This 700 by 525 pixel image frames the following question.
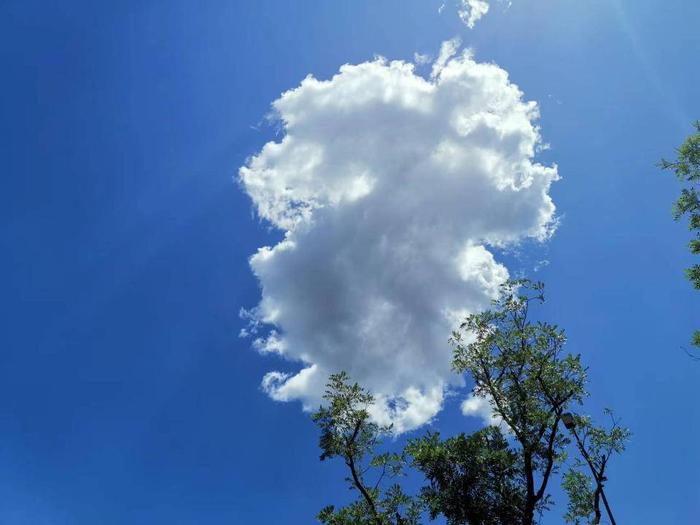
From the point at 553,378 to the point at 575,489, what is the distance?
12301mm

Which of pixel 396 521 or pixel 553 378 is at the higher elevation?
pixel 553 378

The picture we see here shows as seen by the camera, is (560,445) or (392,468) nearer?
(560,445)

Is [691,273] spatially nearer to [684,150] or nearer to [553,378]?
[684,150]

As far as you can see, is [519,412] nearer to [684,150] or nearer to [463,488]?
A: [463,488]

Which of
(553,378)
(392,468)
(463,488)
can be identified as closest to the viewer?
(553,378)

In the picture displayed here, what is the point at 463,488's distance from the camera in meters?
33.8

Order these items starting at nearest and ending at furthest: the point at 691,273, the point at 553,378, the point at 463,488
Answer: the point at 691,273 < the point at 553,378 < the point at 463,488

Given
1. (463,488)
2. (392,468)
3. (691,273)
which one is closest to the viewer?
(691,273)

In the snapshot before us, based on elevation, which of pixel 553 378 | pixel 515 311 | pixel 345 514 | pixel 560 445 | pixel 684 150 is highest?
pixel 684 150

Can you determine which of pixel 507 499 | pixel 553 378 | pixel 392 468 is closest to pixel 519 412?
pixel 553 378

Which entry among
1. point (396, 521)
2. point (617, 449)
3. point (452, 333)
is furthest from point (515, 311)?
point (396, 521)

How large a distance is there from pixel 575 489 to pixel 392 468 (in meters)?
14.4

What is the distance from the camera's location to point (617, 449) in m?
33.2

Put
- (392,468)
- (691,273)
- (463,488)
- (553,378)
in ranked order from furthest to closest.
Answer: (392,468), (463,488), (553,378), (691,273)
